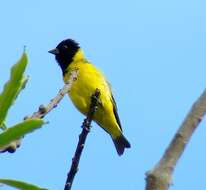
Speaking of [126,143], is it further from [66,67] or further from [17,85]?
[17,85]

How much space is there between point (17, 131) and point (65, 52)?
8388 millimetres

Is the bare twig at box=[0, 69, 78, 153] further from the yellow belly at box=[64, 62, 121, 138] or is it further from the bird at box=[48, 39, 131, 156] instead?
the yellow belly at box=[64, 62, 121, 138]

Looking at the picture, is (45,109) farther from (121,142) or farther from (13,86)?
(121,142)

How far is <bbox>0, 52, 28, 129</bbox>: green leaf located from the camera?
1.25 meters

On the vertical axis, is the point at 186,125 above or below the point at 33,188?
above

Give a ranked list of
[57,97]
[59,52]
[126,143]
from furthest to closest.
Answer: [59,52] → [126,143] → [57,97]

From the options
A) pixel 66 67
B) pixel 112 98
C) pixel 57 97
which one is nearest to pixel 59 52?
pixel 66 67

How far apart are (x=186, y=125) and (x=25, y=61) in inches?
14.0

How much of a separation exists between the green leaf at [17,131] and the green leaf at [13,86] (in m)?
0.05

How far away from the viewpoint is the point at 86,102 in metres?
7.77

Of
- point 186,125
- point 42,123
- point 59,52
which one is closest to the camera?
point 42,123

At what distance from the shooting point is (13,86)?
4.18 ft

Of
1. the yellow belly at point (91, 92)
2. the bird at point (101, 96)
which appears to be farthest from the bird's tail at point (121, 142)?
the yellow belly at point (91, 92)

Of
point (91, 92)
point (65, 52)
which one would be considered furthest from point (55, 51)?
point (91, 92)
